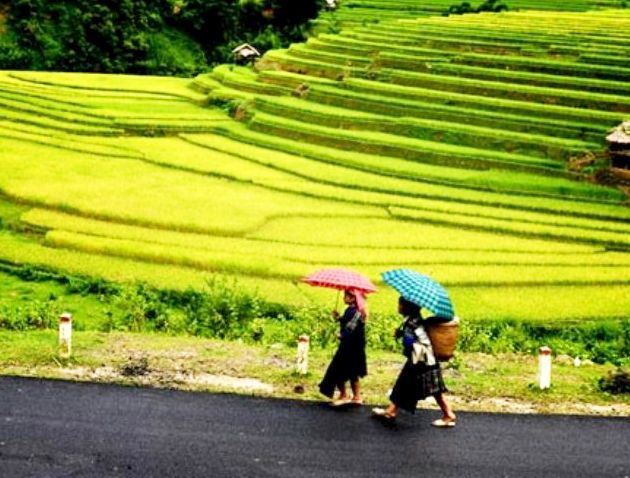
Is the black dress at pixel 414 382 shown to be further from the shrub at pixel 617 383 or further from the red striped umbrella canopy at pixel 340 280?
the shrub at pixel 617 383

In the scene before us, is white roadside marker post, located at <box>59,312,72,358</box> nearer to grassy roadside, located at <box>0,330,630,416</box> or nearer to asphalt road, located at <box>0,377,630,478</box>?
grassy roadside, located at <box>0,330,630,416</box>

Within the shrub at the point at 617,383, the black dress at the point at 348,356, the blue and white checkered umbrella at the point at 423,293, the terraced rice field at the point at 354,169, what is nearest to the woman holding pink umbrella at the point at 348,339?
the black dress at the point at 348,356

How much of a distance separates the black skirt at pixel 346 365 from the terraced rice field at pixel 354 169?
6212 mm

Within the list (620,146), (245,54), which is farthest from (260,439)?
(245,54)

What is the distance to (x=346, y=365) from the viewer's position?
26.9 feet

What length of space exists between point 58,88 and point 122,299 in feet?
65.5

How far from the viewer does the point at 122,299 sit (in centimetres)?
1401

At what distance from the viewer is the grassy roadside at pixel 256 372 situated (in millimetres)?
8648

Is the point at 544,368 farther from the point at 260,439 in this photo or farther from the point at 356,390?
the point at 260,439

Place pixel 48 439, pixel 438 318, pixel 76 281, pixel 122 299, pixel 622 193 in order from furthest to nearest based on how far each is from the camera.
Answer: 1. pixel 622 193
2. pixel 76 281
3. pixel 122 299
4. pixel 438 318
5. pixel 48 439

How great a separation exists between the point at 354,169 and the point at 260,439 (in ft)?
51.6

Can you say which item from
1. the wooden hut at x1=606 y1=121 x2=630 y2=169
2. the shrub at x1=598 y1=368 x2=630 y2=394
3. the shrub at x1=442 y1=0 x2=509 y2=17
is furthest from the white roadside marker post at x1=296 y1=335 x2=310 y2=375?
the shrub at x1=442 y1=0 x2=509 y2=17

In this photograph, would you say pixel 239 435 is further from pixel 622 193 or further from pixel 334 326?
pixel 622 193

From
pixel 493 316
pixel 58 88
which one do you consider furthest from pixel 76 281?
pixel 58 88
